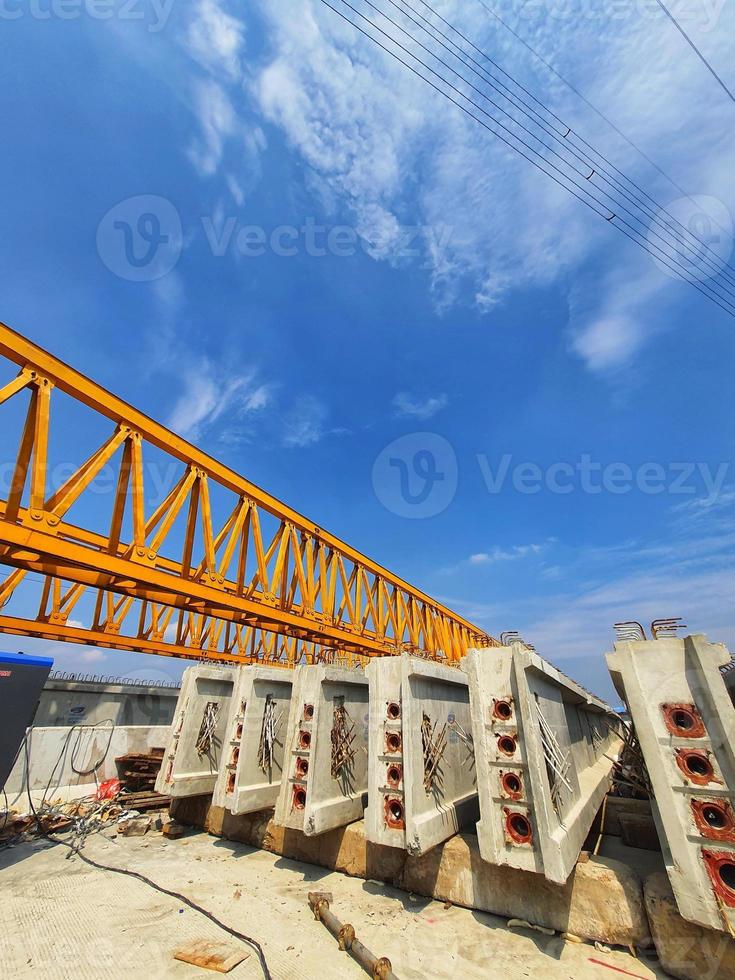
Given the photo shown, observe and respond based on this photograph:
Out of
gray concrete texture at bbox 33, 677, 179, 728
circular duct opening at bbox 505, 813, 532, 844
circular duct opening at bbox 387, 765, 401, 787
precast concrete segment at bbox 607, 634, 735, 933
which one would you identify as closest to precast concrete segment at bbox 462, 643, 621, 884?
circular duct opening at bbox 505, 813, 532, 844

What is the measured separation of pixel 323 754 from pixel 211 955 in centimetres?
248

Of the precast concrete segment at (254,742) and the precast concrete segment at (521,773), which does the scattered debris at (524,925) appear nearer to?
the precast concrete segment at (521,773)

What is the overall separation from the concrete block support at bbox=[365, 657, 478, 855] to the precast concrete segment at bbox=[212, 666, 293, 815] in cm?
274

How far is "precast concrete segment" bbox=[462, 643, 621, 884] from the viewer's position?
4238 mm

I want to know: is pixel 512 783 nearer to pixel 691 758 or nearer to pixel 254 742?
pixel 691 758

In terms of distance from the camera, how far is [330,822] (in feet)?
19.4

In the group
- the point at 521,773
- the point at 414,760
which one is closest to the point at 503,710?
the point at 521,773

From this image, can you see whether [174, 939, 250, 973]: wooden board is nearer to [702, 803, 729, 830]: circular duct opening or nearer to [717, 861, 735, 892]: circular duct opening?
[717, 861, 735, 892]: circular duct opening

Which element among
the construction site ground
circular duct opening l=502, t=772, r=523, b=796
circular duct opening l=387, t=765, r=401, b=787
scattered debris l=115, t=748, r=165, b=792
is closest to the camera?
the construction site ground

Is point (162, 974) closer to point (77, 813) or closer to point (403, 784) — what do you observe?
point (403, 784)

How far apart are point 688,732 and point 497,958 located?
2.91m

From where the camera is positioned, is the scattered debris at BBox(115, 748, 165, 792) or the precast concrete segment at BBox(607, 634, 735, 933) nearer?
the precast concrete segment at BBox(607, 634, 735, 933)

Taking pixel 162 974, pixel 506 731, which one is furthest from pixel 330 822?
pixel 506 731

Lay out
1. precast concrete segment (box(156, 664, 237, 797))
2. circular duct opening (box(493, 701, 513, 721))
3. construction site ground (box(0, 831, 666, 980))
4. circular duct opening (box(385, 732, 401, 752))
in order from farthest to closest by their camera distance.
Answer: precast concrete segment (box(156, 664, 237, 797))
circular duct opening (box(385, 732, 401, 752))
circular duct opening (box(493, 701, 513, 721))
construction site ground (box(0, 831, 666, 980))
